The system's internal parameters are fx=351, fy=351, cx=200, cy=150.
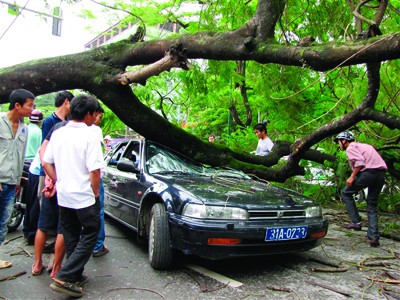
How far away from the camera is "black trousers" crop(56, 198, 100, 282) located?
122 inches

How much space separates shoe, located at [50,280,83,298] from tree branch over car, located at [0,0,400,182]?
283cm

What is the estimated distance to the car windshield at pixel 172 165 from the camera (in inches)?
193

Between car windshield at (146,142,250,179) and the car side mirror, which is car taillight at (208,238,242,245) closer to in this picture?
car windshield at (146,142,250,179)

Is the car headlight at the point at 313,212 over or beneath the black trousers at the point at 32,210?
over

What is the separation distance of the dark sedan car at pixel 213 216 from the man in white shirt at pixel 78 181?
83 cm

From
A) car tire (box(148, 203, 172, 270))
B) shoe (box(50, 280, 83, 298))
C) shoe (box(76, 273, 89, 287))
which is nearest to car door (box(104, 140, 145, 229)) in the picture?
car tire (box(148, 203, 172, 270))

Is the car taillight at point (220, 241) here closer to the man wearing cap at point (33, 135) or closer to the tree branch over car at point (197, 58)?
the tree branch over car at point (197, 58)

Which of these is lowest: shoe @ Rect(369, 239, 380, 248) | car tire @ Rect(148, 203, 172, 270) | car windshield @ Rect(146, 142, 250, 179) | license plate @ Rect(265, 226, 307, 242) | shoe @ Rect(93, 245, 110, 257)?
shoe @ Rect(93, 245, 110, 257)

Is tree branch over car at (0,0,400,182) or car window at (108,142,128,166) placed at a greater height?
tree branch over car at (0,0,400,182)

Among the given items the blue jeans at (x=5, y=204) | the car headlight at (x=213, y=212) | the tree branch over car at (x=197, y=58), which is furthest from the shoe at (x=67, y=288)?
the tree branch over car at (x=197, y=58)

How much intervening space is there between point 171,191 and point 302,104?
5.45 metres

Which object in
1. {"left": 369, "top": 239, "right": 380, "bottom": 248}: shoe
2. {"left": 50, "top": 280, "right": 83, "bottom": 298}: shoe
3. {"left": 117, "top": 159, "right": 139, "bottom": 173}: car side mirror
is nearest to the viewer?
{"left": 50, "top": 280, "right": 83, "bottom": 298}: shoe

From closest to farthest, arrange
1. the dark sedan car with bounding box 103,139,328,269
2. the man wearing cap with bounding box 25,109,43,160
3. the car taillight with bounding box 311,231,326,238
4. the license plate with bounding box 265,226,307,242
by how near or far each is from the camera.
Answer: the dark sedan car with bounding box 103,139,328,269, the license plate with bounding box 265,226,307,242, the car taillight with bounding box 311,231,326,238, the man wearing cap with bounding box 25,109,43,160

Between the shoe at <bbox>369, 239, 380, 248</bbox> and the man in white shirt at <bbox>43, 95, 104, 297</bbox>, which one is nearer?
the man in white shirt at <bbox>43, 95, 104, 297</bbox>
